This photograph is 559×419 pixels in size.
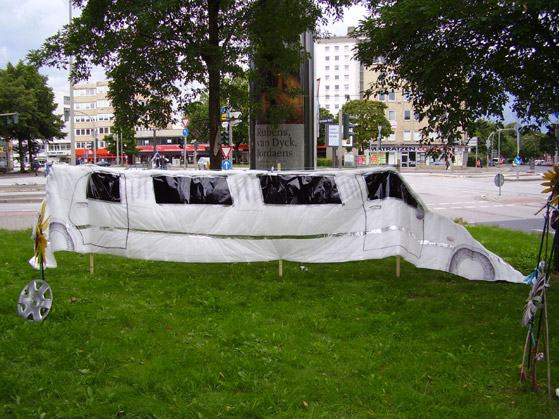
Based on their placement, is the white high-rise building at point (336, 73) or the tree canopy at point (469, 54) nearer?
the tree canopy at point (469, 54)

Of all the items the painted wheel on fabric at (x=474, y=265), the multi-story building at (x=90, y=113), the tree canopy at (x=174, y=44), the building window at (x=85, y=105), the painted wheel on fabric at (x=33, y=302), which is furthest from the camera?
the building window at (x=85, y=105)

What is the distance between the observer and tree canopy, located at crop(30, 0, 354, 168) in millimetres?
9367

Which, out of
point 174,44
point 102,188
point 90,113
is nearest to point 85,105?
point 90,113

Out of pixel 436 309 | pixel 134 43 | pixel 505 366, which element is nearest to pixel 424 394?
pixel 505 366

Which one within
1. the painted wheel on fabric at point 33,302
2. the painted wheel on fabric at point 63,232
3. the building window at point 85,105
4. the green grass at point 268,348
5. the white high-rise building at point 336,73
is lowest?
the green grass at point 268,348

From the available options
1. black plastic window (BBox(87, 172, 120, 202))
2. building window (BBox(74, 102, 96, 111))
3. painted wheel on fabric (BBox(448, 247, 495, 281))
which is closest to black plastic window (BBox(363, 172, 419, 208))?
painted wheel on fabric (BBox(448, 247, 495, 281))

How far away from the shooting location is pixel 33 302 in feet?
17.7

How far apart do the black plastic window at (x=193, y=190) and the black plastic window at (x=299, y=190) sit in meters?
0.62

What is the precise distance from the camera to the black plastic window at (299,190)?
7.34m

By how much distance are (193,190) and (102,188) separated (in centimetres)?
140

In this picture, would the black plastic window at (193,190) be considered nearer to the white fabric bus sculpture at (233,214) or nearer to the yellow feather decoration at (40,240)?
the white fabric bus sculpture at (233,214)

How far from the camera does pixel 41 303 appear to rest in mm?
5383

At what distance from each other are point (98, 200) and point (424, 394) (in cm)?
554

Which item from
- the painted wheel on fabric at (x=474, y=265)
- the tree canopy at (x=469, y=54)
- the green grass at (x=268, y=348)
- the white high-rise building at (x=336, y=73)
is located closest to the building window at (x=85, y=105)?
the white high-rise building at (x=336, y=73)
